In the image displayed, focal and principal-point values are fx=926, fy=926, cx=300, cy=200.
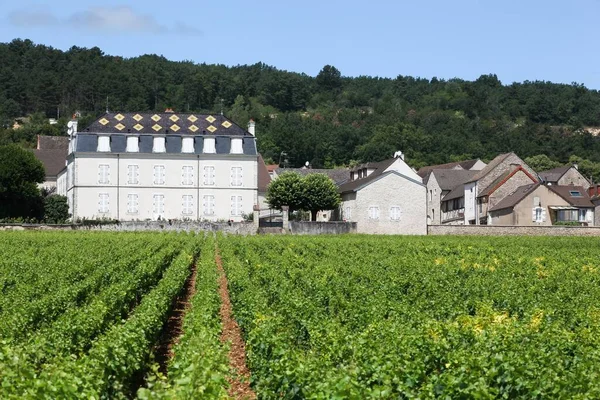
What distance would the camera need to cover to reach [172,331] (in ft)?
68.1

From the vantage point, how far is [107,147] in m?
67.8

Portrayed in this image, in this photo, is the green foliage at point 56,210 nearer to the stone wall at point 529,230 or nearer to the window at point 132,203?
the window at point 132,203

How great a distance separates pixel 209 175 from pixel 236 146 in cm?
296

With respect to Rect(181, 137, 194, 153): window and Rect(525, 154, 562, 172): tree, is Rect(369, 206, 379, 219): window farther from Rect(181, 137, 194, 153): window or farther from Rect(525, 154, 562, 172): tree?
Rect(525, 154, 562, 172): tree

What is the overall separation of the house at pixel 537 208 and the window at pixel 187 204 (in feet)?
75.1

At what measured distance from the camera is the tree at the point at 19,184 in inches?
2618

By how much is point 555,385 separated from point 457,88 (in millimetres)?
149034

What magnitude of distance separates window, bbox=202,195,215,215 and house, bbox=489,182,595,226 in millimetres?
21337

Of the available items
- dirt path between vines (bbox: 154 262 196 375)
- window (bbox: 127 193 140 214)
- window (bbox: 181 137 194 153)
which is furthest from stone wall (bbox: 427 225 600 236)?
dirt path between vines (bbox: 154 262 196 375)

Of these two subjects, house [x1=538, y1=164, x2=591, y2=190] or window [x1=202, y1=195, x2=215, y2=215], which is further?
house [x1=538, y1=164, x2=591, y2=190]

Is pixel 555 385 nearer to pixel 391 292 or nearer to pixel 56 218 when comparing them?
pixel 391 292

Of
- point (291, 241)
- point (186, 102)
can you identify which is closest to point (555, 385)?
point (291, 241)

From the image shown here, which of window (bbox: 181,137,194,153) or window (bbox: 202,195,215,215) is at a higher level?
window (bbox: 181,137,194,153)

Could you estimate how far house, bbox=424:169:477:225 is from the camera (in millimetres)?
82625
